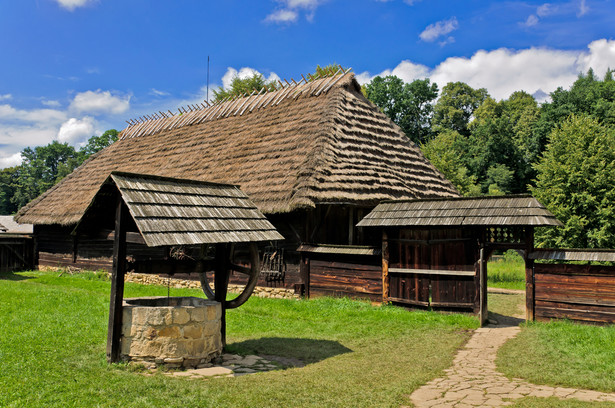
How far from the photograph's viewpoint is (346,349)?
7.98 m

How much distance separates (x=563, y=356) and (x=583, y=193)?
651 inches

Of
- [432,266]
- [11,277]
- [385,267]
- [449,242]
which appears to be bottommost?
[11,277]

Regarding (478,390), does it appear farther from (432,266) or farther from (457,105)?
(457,105)

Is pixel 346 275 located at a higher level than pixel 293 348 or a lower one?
higher

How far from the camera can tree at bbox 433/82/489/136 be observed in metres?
53.7

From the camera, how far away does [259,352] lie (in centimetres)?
779

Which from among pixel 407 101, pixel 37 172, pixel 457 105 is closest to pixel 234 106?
pixel 407 101

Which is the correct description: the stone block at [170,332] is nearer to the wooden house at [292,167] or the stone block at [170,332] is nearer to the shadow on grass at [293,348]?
the shadow on grass at [293,348]

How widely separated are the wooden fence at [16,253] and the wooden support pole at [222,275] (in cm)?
1754

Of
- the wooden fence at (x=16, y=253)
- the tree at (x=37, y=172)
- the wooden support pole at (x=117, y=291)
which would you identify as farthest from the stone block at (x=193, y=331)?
the tree at (x=37, y=172)

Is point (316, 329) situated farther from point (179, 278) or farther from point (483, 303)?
point (179, 278)

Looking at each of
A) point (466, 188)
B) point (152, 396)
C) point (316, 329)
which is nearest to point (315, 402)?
point (152, 396)

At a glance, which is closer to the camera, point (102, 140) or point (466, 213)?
point (466, 213)

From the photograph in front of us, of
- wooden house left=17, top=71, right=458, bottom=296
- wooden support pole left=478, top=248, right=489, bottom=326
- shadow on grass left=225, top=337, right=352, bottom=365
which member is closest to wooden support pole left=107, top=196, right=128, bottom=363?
shadow on grass left=225, top=337, right=352, bottom=365
